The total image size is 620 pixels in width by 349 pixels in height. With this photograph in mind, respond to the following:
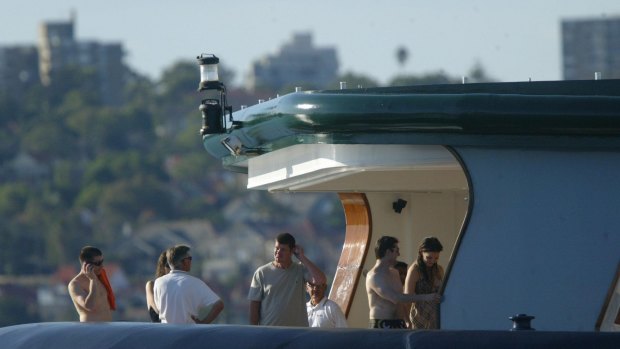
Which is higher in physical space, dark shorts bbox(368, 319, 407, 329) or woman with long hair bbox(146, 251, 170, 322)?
woman with long hair bbox(146, 251, 170, 322)

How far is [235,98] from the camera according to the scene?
489 ft

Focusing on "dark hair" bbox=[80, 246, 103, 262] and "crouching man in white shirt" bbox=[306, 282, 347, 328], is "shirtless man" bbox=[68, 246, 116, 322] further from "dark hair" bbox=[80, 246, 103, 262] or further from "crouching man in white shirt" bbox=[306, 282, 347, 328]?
"crouching man in white shirt" bbox=[306, 282, 347, 328]

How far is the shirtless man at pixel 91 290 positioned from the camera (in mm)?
10859

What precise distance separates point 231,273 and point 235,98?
29.3 m

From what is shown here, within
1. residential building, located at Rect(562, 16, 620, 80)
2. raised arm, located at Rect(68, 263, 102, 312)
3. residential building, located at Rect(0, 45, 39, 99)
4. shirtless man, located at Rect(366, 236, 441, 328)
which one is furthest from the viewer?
residential building, located at Rect(0, 45, 39, 99)

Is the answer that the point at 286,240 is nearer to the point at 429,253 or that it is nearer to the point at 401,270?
the point at 429,253

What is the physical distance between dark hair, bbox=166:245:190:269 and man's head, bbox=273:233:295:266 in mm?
549

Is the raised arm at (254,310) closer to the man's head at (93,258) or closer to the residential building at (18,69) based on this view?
the man's head at (93,258)

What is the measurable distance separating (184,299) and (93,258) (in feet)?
1.93

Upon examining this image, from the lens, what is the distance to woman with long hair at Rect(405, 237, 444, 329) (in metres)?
10.5

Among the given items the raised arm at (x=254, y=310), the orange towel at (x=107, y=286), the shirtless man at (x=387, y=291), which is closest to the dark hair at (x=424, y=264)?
the shirtless man at (x=387, y=291)

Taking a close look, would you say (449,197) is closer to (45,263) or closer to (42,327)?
(42,327)

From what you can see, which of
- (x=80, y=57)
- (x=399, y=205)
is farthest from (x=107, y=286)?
(x=80, y=57)

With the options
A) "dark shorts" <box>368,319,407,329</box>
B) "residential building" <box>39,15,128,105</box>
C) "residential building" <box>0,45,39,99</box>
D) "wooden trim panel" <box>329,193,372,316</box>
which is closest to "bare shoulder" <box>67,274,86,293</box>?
"dark shorts" <box>368,319,407,329</box>
